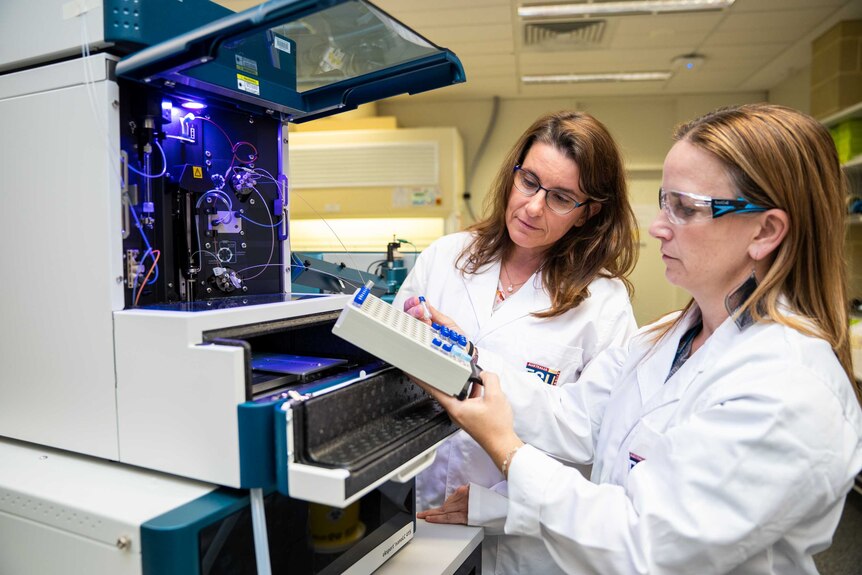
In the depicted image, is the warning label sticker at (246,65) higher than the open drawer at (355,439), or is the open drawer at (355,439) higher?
the warning label sticker at (246,65)

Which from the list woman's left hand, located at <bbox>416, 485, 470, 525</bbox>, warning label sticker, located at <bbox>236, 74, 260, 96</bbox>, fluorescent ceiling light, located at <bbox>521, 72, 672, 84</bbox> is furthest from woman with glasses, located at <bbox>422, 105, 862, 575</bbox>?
fluorescent ceiling light, located at <bbox>521, 72, 672, 84</bbox>

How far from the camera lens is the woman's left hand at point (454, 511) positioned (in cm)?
117

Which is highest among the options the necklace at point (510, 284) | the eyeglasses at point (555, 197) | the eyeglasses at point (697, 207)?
the eyeglasses at point (555, 197)

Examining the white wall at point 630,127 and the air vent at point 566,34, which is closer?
the air vent at point 566,34

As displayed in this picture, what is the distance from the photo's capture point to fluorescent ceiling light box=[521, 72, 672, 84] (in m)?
4.62

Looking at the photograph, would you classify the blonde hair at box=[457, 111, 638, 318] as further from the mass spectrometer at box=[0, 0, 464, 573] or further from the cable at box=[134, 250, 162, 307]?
the cable at box=[134, 250, 162, 307]

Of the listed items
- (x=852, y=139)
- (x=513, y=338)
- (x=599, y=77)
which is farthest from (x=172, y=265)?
(x=599, y=77)

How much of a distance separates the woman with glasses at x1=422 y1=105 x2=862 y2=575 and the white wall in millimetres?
4466

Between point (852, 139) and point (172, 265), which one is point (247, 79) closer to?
point (172, 265)

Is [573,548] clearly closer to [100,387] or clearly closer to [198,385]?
[198,385]

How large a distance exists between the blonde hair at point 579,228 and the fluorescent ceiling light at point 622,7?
2142mm

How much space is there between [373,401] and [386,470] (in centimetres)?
14

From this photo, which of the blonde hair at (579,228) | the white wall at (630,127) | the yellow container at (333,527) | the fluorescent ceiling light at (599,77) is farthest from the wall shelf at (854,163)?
the yellow container at (333,527)

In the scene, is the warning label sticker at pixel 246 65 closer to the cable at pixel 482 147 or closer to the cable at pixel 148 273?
the cable at pixel 148 273
